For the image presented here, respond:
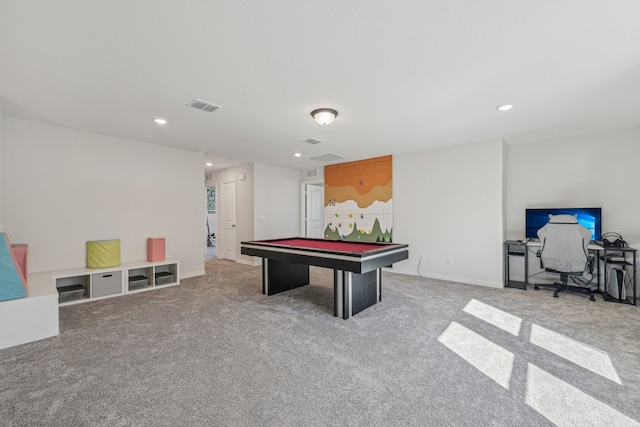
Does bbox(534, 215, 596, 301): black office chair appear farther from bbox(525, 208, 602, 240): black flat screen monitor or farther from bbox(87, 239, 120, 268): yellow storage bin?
bbox(87, 239, 120, 268): yellow storage bin

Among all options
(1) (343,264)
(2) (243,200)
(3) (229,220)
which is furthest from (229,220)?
(1) (343,264)

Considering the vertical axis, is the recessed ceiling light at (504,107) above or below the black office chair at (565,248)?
above

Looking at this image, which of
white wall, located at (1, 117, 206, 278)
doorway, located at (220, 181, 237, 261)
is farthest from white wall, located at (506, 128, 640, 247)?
doorway, located at (220, 181, 237, 261)

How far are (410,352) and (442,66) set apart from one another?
2400 millimetres

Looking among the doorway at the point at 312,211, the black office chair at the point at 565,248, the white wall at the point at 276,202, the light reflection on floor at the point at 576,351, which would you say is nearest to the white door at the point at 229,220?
the white wall at the point at 276,202

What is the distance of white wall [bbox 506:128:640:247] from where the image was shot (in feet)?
13.2

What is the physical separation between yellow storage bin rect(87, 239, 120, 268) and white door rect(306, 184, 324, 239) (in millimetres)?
4285

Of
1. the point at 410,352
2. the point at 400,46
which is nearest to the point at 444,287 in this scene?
the point at 410,352

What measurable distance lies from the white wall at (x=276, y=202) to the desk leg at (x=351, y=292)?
350cm

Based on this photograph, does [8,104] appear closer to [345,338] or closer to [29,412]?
[29,412]

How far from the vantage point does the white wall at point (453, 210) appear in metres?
4.53

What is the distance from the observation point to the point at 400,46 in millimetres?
2000

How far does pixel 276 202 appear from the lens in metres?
6.82

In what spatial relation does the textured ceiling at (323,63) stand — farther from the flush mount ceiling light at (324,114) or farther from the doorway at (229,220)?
the doorway at (229,220)
